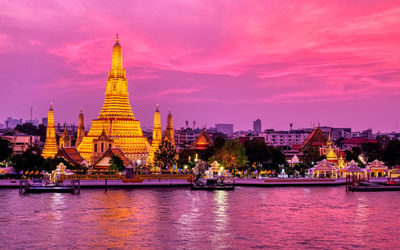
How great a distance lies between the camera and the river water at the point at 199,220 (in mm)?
32875

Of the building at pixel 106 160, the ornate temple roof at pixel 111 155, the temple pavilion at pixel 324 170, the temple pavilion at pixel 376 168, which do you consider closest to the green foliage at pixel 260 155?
the temple pavilion at pixel 324 170

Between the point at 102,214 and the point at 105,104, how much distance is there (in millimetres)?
49177

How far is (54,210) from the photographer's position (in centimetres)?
4416

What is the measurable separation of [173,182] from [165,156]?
845cm

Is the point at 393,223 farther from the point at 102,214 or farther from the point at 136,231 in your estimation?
the point at 102,214

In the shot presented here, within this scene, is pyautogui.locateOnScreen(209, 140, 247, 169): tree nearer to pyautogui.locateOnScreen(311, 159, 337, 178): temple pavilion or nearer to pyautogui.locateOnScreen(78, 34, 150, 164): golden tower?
pyautogui.locateOnScreen(311, 159, 337, 178): temple pavilion

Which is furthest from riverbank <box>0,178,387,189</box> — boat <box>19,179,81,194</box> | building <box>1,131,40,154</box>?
building <box>1,131,40,154</box>

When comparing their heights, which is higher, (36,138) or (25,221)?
(36,138)

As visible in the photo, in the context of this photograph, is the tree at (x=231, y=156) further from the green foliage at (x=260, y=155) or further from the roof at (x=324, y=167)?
the green foliage at (x=260, y=155)

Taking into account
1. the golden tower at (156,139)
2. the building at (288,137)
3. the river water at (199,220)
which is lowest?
the river water at (199,220)

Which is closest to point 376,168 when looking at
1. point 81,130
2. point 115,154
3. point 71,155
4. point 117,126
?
point 115,154

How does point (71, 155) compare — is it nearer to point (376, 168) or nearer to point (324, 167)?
point (324, 167)

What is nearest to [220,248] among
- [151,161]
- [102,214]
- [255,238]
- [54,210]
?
[255,238]

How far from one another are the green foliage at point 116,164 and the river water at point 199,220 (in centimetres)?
1434
